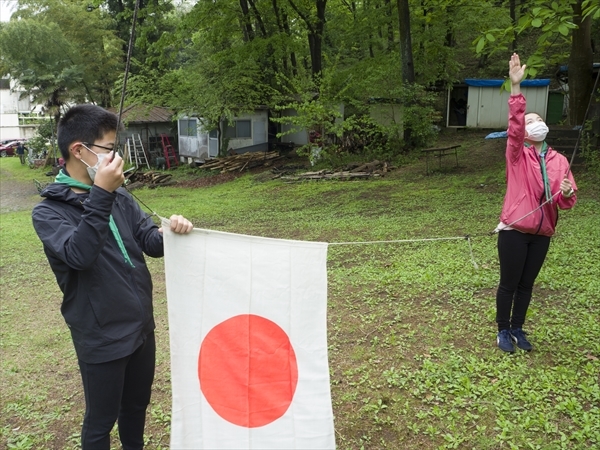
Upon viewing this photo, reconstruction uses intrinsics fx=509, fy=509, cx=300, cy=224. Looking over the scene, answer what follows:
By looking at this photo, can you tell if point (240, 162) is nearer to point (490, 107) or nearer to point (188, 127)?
point (188, 127)

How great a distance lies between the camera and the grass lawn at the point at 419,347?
311 cm

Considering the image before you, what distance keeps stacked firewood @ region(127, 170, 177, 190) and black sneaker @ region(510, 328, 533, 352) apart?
51.7ft

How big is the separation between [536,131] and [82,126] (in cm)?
290

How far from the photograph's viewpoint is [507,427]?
118 inches

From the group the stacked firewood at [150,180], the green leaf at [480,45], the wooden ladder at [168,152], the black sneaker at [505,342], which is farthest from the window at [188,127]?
the black sneaker at [505,342]

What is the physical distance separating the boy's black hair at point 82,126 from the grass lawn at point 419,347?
1933 mm

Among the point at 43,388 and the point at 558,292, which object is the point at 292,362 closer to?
the point at 43,388

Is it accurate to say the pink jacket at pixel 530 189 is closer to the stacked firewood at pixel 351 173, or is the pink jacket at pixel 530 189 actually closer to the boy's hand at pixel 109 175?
the boy's hand at pixel 109 175

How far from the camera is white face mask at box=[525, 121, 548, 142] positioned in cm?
350

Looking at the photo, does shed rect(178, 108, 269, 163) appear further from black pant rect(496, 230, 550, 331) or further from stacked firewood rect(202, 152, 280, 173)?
black pant rect(496, 230, 550, 331)

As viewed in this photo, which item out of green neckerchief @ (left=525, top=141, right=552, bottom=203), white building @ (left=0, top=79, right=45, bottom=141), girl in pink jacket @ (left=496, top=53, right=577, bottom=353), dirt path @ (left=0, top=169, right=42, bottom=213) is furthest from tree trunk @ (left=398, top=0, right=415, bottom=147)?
white building @ (left=0, top=79, right=45, bottom=141)

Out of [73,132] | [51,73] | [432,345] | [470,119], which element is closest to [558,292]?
[432,345]

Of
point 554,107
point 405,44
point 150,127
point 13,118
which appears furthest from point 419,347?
point 13,118

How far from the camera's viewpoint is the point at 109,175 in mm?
1889
